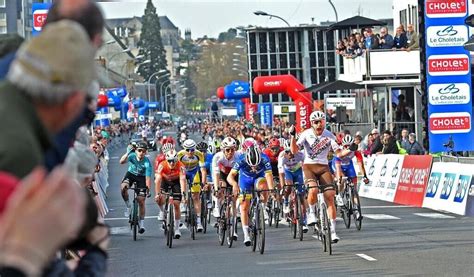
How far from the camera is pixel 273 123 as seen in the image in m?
67.8

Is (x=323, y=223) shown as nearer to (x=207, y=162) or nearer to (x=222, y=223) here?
(x=222, y=223)

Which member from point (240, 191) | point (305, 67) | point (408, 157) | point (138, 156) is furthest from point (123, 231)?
point (305, 67)

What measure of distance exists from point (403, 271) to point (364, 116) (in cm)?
3487

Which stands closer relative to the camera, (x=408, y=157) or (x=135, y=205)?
(x=135, y=205)

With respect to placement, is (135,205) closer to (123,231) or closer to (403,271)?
(123,231)

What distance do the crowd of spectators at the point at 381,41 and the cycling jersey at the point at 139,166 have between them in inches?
726

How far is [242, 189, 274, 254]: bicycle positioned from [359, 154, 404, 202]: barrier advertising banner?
33.0ft

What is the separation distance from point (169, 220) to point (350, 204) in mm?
3422

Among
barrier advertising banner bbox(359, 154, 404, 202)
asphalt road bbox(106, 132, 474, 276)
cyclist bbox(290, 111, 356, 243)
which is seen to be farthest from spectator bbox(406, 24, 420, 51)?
cyclist bbox(290, 111, 356, 243)

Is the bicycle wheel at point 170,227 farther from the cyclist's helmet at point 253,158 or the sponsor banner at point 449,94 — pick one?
the sponsor banner at point 449,94

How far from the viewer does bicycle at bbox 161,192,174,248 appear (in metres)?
19.7

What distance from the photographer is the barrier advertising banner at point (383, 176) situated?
28719 mm

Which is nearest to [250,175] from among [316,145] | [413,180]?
[316,145]

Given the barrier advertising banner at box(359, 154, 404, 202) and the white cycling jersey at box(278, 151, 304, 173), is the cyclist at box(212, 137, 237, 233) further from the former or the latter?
the barrier advertising banner at box(359, 154, 404, 202)
